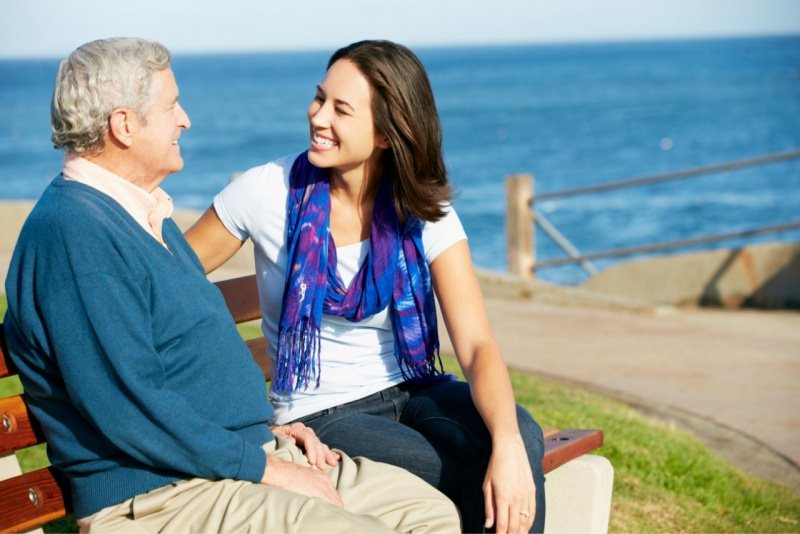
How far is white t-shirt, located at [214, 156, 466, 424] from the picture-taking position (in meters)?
3.19

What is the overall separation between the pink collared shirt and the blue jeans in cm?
74

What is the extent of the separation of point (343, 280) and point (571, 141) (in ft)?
203

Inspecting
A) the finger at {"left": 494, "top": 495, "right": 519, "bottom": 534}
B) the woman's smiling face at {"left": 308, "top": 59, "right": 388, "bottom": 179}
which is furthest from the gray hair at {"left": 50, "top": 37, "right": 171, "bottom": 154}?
the finger at {"left": 494, "top": 495, "right": 519, "bottom": 534}

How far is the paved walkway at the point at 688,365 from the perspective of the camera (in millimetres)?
5832

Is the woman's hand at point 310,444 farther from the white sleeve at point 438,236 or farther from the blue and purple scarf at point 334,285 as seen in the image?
the white sleeve at point 438,236

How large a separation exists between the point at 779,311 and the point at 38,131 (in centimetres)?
7187

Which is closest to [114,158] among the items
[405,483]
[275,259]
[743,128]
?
[275,259]

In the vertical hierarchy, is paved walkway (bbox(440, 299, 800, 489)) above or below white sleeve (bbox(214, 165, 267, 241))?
below

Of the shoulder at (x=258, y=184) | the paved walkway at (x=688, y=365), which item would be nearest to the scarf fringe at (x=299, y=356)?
the shoulder at (x=258, y=184)

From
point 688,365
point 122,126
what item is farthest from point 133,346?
point 688,365

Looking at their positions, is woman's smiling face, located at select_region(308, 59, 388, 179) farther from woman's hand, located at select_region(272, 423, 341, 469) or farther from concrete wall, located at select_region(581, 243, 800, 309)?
concrete wall, located at select_region(581, 243, 800, 309)

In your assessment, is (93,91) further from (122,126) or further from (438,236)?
(438,236)

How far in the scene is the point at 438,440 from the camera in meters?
3.05

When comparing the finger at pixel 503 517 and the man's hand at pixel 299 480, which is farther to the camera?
the finger at pixel 503 517
